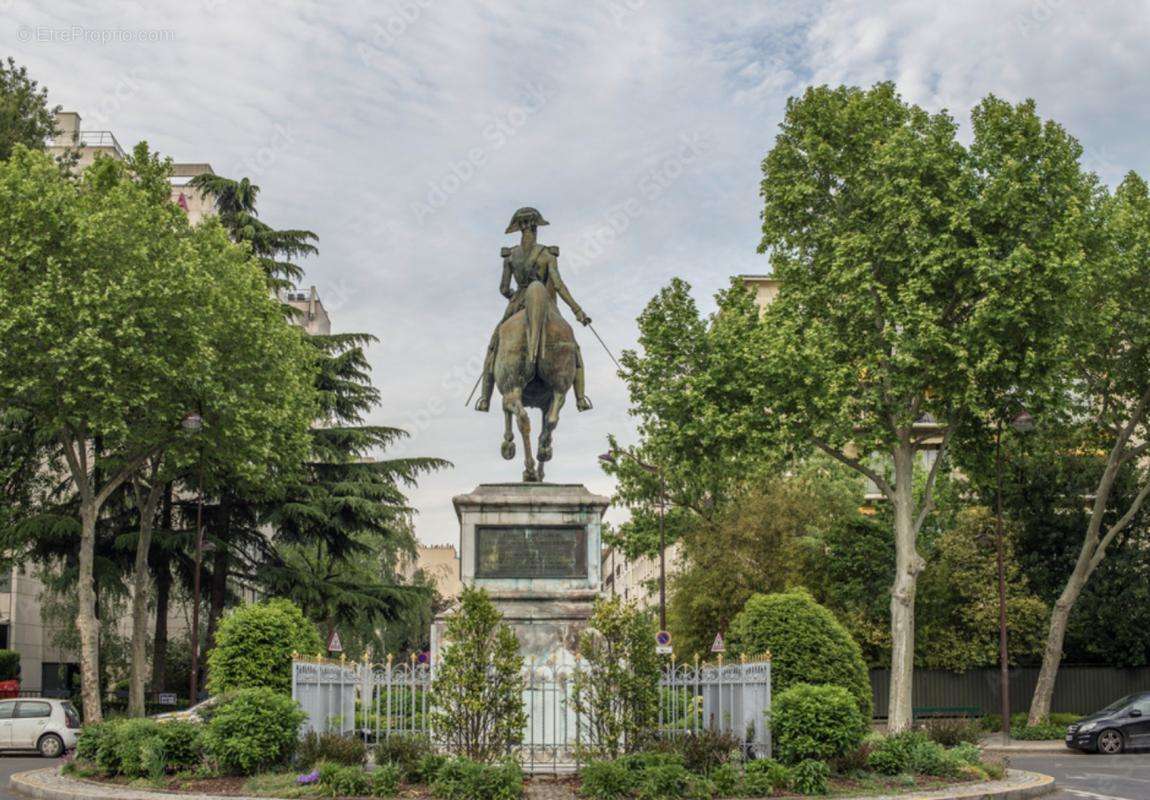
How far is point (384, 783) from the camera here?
14.9 meters

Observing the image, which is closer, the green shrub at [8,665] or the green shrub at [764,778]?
the green shrub at [764,778]

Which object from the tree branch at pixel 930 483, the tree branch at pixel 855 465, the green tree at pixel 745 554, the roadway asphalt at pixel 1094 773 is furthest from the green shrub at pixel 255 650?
the green tree at pixel 745 554

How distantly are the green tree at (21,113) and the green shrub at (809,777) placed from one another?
26986mm

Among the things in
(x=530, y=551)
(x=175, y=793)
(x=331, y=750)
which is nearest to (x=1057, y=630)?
(x=530, y=551)

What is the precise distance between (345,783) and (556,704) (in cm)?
346

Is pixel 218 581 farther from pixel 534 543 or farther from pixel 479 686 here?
pixel 479 686

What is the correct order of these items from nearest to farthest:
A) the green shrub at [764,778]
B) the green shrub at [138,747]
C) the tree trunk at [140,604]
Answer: the green shrub at [764,778], the green shrub at [138,747], the tree trunk at [140,604]

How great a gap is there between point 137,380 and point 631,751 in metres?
18.0

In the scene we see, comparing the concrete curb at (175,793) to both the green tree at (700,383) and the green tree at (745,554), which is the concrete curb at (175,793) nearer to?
the green tree at (700,383)

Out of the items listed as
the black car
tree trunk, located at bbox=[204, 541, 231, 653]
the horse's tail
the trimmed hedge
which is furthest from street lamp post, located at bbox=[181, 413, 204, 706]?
the black car

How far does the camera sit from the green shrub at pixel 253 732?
648 inches

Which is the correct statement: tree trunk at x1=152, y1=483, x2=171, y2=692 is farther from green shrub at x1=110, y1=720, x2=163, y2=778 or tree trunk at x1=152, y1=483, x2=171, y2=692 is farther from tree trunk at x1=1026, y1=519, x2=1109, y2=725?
tree trunk at x1=1026, y1=519, x2=1109, y2=725

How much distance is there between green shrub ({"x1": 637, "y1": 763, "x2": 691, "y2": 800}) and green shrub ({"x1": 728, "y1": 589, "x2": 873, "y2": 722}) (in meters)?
9.26

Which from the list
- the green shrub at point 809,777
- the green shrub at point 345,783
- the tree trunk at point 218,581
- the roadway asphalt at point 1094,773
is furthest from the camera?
the tree trunk at point 218,581
